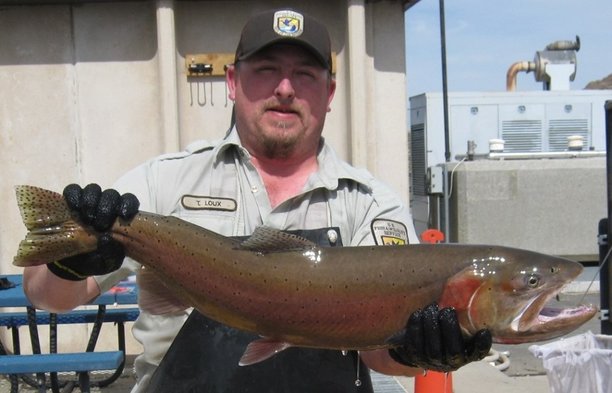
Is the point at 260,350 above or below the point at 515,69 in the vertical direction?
below

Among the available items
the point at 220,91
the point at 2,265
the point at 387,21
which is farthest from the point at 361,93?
the point at 2,265

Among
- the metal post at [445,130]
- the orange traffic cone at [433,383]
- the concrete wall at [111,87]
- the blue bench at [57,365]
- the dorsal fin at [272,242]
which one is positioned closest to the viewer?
the dorsal fin at [272,242]

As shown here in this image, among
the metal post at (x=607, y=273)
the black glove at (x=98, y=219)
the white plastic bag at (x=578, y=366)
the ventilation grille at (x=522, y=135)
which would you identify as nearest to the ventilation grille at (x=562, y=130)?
the ventilation grille at (x=522, y=135)

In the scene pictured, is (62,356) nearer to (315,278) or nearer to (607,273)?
(315,278)

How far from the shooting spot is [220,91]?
6.75 metres

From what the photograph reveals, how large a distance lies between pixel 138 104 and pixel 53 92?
78 cm

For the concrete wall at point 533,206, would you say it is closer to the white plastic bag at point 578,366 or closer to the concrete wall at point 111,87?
the concrete wall at point 111,87

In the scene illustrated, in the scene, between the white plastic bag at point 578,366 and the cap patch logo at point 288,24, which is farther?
the white plastic bag at point 578,366

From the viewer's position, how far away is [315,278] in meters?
2.63

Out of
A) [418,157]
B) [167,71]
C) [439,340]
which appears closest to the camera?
[439,340]

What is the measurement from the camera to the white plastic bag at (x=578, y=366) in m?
4.88

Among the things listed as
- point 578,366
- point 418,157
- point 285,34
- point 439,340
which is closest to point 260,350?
point 439,340

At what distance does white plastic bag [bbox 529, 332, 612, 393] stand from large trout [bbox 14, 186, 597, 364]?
8.66 ft

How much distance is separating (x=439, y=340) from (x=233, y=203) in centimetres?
111
